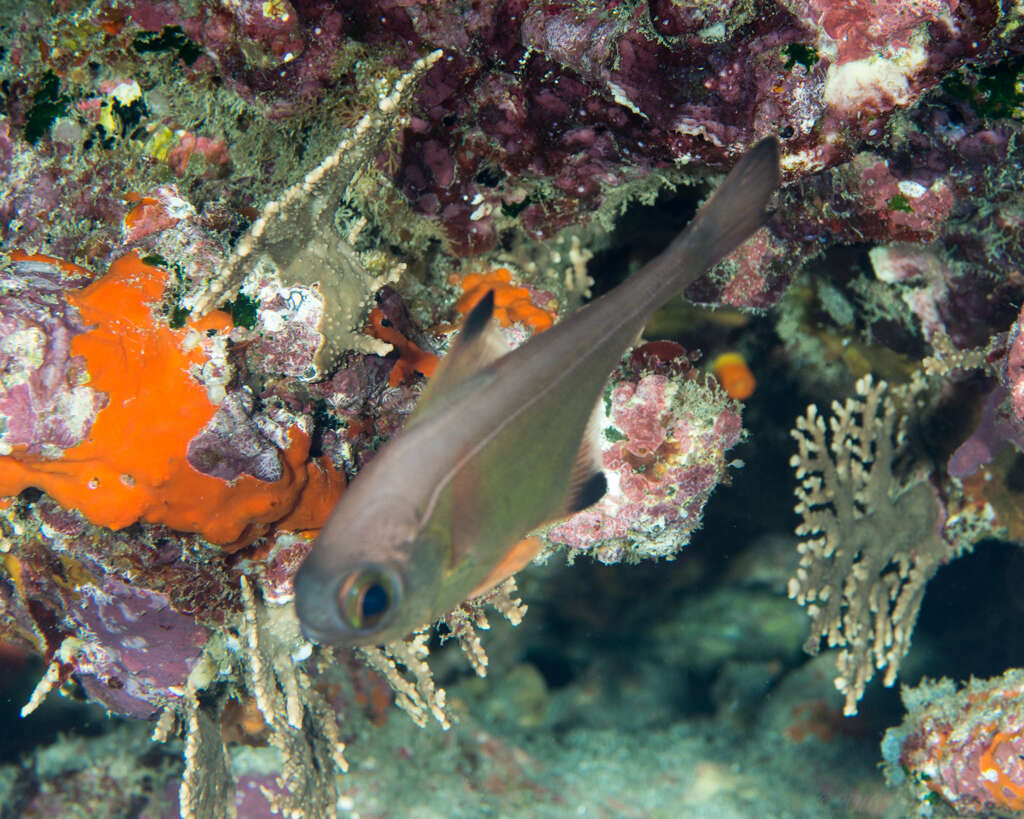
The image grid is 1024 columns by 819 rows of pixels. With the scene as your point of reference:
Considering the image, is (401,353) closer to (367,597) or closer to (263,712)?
(367,597)

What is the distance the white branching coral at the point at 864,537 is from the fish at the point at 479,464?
2.62 m

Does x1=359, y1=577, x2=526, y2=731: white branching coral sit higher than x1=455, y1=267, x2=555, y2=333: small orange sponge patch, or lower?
lower

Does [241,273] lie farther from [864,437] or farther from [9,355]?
[864,437]

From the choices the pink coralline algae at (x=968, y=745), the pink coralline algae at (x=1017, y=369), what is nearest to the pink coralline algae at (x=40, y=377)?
the pink coralline algae at (x=1017, y=369)

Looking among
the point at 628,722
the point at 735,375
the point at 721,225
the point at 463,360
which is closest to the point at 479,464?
the point at 463,360

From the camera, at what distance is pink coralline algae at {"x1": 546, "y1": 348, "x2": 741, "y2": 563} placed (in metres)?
3.33

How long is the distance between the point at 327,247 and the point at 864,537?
14.2 feet

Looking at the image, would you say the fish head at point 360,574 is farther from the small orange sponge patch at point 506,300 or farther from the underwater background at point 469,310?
the small orange sponge patch at point 506,300

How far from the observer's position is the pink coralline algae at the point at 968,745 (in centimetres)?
373

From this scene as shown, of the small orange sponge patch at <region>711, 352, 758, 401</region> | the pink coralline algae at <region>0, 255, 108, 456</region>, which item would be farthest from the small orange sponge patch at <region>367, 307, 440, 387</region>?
the small orange sponge patch at <region>711, 352, 758, 401</region>

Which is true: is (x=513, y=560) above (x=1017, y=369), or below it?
above

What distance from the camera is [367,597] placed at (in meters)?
1.75

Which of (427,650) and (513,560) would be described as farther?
(427,650)

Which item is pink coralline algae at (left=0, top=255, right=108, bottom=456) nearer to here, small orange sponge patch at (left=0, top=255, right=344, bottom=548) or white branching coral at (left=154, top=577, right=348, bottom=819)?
small orange sponge patch at (left=0, top=255, right=344, bottom=548)
